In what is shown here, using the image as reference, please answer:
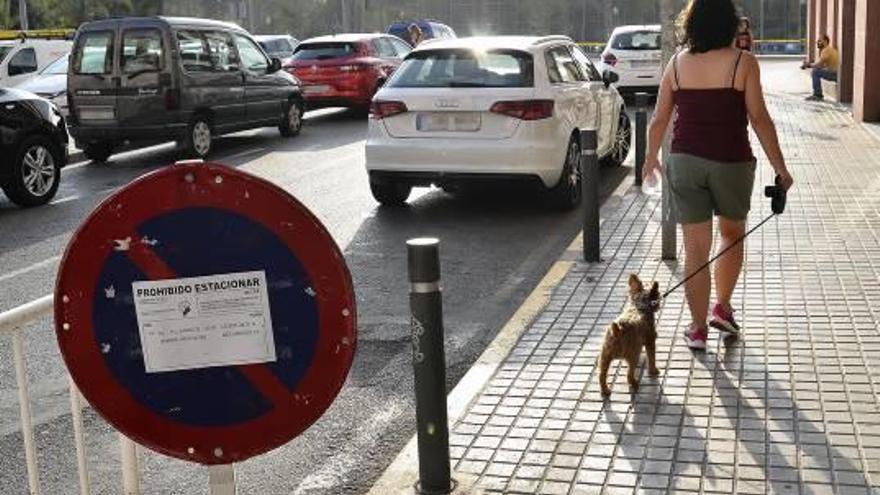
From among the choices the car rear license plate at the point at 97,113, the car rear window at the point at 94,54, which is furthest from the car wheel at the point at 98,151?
the car rear window at the point at 94,54

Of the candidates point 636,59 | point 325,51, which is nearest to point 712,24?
point 325,51

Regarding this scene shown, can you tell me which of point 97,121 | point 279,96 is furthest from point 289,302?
point 279,96

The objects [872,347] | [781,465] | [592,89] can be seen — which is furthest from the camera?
[592,89]

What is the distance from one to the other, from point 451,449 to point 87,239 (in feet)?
7.50

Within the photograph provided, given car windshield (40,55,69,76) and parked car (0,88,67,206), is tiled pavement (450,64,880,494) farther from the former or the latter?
car windshield (40,55,69,76)

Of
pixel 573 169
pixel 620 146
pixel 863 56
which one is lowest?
pixel 620 146

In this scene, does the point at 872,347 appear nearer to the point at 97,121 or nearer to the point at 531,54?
the point at 531,54

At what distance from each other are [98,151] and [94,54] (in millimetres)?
1568

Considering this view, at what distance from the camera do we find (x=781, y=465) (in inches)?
162

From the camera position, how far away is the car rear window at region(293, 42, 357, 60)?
68.7 feet

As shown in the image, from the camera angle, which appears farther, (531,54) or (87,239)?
(531,54)

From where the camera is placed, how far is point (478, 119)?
9656 mm

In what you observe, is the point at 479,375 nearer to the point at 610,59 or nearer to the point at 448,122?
the point at 448,122

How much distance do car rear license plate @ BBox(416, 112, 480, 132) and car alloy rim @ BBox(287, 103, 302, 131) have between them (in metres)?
7.91
